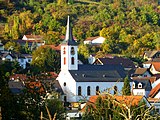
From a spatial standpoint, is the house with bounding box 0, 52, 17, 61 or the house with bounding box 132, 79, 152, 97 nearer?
the house with bounding box 132, 79, 152, 97

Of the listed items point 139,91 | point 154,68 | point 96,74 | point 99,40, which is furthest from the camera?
point 99,40

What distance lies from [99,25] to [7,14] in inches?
521

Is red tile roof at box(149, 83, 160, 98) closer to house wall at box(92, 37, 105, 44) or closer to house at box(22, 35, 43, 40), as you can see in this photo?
house wall at box(92, 37, 105, 44)

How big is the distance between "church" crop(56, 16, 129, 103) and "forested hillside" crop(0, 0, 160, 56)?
73.6 ft

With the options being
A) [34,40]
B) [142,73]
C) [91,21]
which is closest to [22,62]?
[142,73]

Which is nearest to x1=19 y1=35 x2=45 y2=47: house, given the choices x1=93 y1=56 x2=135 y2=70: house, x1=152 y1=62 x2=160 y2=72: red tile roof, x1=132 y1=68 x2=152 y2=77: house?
x1=93 y1=56 x2=135 y2=70: house

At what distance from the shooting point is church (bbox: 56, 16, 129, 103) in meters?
52.8

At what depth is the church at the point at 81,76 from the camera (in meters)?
52.8

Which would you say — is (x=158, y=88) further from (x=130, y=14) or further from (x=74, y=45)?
(x=130, y=14)

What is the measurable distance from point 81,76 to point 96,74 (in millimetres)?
1233

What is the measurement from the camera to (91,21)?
94.8 meters

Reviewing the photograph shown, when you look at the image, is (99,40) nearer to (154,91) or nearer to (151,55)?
(151,55)

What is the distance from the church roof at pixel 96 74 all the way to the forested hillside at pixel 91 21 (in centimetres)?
2226

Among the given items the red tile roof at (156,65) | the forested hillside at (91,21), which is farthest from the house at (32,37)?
the red tile roof at (156,65)
